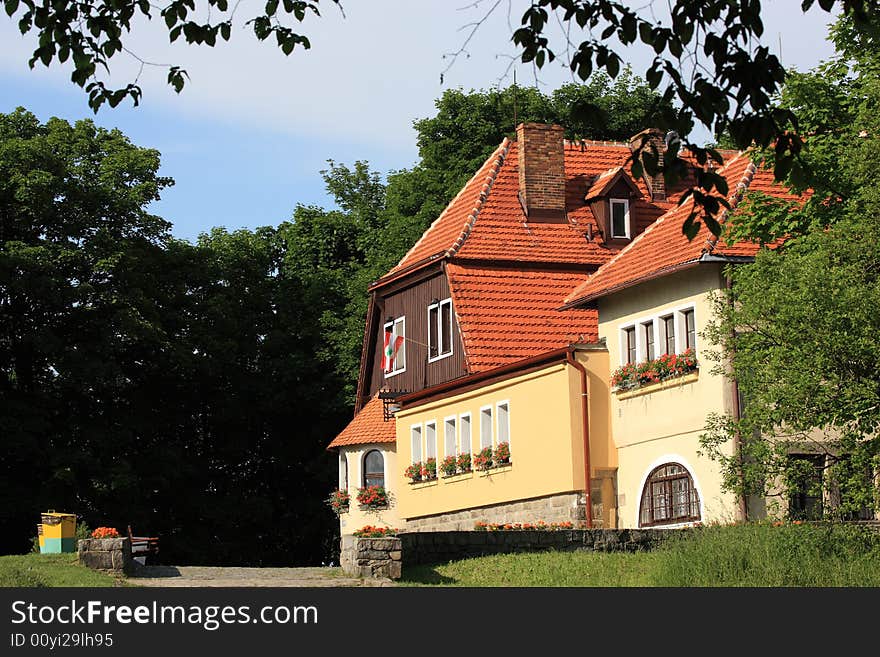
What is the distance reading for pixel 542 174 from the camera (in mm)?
39531

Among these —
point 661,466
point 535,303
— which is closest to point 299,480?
point 535,303

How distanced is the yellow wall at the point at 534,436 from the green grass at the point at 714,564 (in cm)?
731

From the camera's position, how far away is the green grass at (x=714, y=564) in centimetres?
2066

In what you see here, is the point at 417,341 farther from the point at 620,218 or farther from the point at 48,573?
the point at 48,573

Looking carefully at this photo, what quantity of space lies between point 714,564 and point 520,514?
12.4m

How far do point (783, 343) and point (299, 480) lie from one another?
1372 inches

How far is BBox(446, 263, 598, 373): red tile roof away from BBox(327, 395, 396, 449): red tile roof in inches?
231

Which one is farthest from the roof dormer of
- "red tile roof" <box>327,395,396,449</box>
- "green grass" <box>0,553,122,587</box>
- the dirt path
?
"green grass" <box>0,553,122,587</box>

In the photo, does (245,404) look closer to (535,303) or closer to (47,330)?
(47,330)

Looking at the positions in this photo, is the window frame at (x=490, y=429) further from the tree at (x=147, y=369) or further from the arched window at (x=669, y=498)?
the tree at (x=147, y=369)

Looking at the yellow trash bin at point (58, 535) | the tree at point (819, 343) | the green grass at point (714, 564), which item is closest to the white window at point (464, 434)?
the green grass at point (714, 564)

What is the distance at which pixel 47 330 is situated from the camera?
45.2 m

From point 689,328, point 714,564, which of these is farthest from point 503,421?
point 714,564
